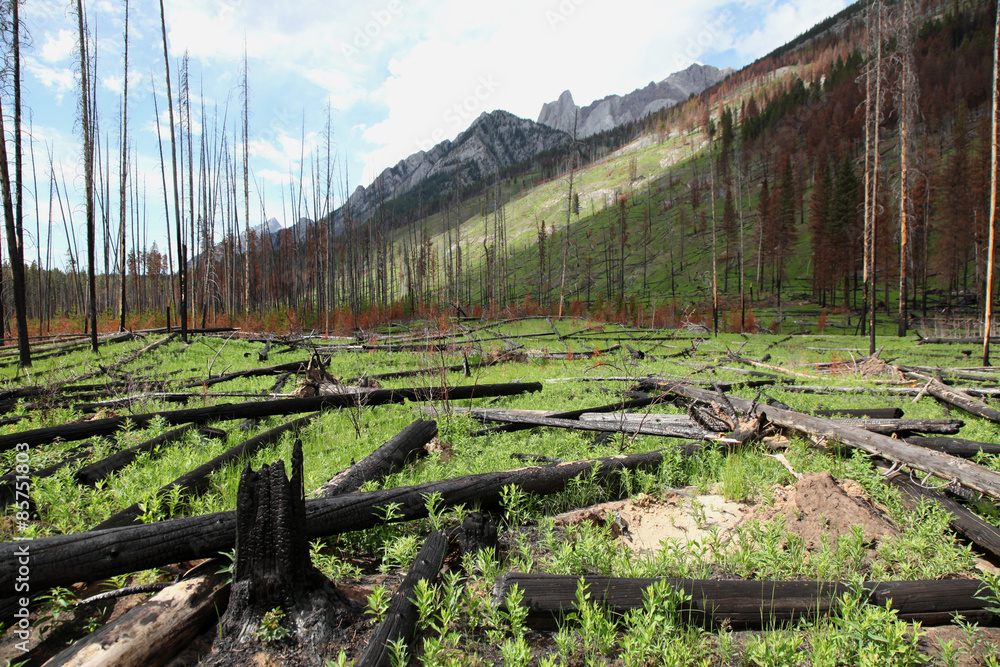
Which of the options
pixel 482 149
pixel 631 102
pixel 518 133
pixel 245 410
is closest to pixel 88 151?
pixel 245 410

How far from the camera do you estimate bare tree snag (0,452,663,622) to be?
87.8 inches

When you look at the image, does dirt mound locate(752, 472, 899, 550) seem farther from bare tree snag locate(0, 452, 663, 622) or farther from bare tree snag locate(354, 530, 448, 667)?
bare tree snag locate(354, 530, 448, 667)

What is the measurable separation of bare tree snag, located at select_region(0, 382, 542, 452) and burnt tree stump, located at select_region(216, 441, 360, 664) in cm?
446

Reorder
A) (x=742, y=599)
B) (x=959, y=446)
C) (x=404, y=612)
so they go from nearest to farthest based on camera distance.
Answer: (x=404, y=612) < (x=742, y=599) < (x=959, y=446)

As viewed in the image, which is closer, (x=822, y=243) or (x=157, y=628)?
(x=157, y=628)

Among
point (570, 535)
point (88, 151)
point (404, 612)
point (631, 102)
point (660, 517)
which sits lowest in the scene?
point (660, 517)

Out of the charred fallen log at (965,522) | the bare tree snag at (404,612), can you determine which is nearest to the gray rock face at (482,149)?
the charred fallen log at (965,522)

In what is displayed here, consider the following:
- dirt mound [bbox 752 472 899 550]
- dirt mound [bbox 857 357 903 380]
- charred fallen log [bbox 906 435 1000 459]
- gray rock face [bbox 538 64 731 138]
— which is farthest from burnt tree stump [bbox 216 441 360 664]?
gray rock face [bbox 538 64 731 138]

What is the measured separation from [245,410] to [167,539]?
456cm

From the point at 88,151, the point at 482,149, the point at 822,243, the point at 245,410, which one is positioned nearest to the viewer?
the point at 245,410

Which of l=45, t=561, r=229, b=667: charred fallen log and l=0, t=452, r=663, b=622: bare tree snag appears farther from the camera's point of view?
l=0, t=452, r=663, b=622: bare tree snag

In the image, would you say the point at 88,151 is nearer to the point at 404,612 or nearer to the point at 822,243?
the point at 404,612

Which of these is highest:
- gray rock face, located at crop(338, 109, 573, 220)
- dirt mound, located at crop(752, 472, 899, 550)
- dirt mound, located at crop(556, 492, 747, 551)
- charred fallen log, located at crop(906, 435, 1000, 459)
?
gray rock face, located at crop(338, 109, 573, 220)

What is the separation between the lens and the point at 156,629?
2086 mm
